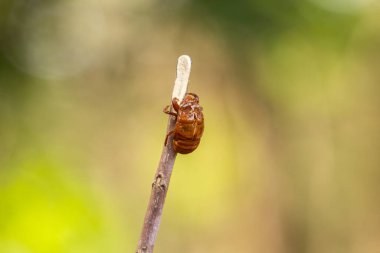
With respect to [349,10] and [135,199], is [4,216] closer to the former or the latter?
[135,199]

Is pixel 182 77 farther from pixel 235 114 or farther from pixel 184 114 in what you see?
pixel 235 114

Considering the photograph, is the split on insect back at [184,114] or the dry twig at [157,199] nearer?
the dry twig at [157,199]

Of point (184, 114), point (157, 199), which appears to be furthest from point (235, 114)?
point (157, 199)

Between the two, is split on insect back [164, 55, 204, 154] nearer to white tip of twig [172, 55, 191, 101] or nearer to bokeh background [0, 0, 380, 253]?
white tip of twig [172, 55, 191, 101]

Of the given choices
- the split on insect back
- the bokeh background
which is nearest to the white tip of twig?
the split on insect back

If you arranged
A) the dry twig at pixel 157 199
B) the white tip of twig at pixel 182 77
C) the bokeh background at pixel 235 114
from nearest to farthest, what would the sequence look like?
1. the dry twig at pixel 157 199
2. the white tip of twig at pixel 182 77
3. the bokeh background at pixel 235 114

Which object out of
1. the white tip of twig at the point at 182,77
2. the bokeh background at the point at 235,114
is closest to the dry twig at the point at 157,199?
the white tip of twig at the point at 182,77

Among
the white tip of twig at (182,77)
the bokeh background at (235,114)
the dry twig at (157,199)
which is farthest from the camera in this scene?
the bokeh background at (235,114)

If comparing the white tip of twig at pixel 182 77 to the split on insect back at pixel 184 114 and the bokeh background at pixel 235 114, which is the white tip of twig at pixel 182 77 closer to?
the split on insect back at pixel 184 114
